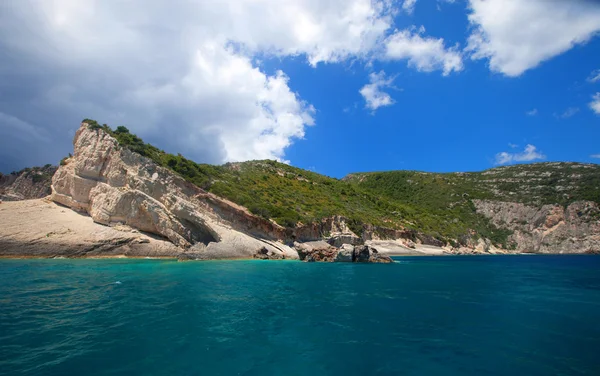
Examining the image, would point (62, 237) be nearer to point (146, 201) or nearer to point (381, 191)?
point (146, 201)

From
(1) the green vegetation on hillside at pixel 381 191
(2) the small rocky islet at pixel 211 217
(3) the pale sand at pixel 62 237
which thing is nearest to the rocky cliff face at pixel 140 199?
(2) the small rocky islet at pixel 211 217

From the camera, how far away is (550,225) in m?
92.6

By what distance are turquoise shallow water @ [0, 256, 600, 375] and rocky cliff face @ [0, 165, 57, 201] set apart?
64.0m

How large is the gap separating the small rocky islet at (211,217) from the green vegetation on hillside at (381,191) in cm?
42

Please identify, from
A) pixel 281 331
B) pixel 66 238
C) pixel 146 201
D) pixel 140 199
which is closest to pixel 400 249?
pixel 146 201

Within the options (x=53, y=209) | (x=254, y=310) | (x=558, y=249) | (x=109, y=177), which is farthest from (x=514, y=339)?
(x=558, y=249)

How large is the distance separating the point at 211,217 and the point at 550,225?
104486 millimetres

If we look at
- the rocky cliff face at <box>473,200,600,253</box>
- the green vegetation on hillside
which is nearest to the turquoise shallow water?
the green vegetation on hillside

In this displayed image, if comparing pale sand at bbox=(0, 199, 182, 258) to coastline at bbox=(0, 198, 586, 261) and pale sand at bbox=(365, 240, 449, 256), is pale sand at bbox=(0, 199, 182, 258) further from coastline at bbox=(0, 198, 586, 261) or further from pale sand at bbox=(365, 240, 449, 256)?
pale sand at bbox=(365, 240, 449, 256)

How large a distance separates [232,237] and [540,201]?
103 metres

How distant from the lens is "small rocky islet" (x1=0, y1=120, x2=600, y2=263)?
3600cm

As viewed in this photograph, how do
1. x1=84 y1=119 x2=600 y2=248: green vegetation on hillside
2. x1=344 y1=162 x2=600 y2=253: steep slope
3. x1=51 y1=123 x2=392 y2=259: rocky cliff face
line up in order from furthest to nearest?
1. x1=344 y1=162 x2=600 y2=253: steep slope
2. x1=84 y1=119 x2=600 y2=248: green vegetation on hillside
3. x1=51 y1=123 x2=392 y2=259: rocky cliff face

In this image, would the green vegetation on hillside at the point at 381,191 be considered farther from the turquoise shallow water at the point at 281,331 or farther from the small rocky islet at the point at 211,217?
the turquoise shallow water at the point at 281,331

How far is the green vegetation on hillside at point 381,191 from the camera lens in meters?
48.8
